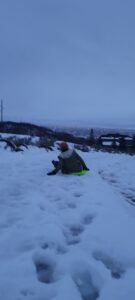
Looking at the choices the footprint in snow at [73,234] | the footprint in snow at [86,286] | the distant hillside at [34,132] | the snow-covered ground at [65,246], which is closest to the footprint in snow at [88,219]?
the snow-covered ground at [65,246]

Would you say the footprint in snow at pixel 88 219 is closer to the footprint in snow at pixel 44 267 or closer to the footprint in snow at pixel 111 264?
the footprint in snow at pixel 111 264

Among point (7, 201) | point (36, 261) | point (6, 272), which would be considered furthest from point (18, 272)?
point (7, 201)

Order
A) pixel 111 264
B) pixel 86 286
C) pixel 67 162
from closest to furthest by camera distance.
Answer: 1. pixel 86 286
2. pixel 111 264
3. pixel 67 162

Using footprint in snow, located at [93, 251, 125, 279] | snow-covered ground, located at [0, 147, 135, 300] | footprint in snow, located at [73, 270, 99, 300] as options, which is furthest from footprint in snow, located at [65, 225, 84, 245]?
footprint in snow, located at [73, 270, 99, 300]

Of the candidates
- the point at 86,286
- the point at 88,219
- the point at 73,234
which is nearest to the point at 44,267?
the point at 86,286

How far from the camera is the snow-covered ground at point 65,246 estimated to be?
2.66 m

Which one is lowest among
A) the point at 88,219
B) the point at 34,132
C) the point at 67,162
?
the point at 34,132

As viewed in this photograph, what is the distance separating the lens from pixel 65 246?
11.5 ft

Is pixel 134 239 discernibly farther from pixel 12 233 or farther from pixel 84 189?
pixel 84 189

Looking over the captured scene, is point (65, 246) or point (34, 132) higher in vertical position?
point (65, 246)

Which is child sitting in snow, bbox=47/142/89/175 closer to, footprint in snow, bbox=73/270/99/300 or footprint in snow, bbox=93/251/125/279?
footprint in snow, bbox=93/251/125/279

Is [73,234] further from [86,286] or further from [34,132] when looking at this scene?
[34,132]

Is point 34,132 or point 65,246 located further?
point 34,132

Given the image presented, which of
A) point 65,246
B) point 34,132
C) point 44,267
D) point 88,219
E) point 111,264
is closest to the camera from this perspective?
point 44,267
